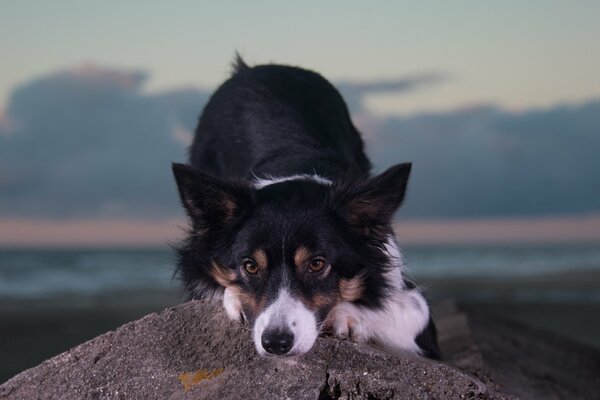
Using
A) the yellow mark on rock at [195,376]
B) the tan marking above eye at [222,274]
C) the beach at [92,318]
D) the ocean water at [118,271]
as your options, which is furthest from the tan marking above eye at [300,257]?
the ocean water at [118,271]

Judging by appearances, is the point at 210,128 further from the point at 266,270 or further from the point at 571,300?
the point at 571,300

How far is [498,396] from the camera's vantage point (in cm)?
430

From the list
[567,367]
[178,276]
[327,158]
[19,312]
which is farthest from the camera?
[19,312]

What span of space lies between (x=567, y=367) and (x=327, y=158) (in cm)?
289

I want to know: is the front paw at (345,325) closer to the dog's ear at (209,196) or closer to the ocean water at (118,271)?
the dog's ear at (209,196)

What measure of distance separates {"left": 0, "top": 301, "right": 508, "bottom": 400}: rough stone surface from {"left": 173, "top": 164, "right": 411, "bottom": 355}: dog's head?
12 centimetres

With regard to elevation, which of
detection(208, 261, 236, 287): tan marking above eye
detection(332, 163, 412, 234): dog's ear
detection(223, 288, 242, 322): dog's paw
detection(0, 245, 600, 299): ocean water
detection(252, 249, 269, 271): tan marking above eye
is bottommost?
detection(0, 245, 600, 299): ocean water

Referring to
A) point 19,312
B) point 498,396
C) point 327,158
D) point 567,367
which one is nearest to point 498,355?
point 567,367

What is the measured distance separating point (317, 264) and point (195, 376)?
821mm

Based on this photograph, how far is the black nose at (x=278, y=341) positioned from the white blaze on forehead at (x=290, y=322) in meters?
0.02

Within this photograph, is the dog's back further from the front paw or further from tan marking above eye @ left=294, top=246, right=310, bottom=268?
tan marking above eye @ left=294, top=246, right=310, bottom=268

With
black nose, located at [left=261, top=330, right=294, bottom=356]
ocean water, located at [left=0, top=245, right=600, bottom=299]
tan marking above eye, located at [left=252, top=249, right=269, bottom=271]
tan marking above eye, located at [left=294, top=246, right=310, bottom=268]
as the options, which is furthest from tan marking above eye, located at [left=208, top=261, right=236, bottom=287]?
ocean water, located at [left=0, top=245, right=600, bottom=299]

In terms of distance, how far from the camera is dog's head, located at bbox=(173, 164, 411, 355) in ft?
14.3

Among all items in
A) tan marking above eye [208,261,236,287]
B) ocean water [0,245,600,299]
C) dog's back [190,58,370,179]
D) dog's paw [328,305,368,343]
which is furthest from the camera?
ocean water [0,245,600,299]
